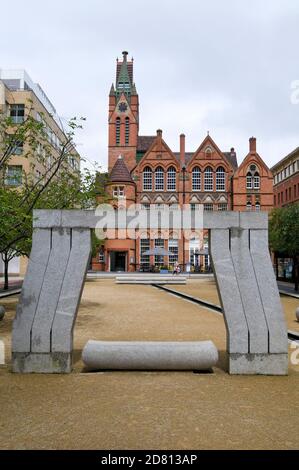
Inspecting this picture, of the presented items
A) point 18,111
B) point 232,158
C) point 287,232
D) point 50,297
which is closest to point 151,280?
point 287,232

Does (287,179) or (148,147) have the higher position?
(148,147)

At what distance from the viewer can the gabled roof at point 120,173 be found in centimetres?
5212

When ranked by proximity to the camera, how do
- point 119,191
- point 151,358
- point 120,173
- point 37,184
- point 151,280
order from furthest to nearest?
point 120,173 < point 119,191 < point 151,280 < point 37,184 < point 151,358

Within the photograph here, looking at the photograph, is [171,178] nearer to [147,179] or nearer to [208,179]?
[147,179]

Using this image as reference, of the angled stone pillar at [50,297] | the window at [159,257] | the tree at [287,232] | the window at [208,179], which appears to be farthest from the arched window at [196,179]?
the angled stone pillar at [50,297]

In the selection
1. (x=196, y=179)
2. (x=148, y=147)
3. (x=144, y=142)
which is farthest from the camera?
(x=144, y=142)

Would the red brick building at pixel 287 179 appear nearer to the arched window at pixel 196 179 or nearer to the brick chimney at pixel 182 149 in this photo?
the arched window at pixel 196 179

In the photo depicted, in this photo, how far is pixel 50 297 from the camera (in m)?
7.88

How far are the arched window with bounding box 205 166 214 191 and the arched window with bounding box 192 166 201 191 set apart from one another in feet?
3.24

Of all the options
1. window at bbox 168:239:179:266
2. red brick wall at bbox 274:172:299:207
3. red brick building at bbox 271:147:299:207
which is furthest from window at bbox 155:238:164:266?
red brick wall at bbox 274:172:299:207

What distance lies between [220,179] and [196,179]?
335 centimetres

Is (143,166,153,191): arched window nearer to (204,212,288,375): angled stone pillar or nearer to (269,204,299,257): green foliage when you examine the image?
(269,204,299,257): green foliage

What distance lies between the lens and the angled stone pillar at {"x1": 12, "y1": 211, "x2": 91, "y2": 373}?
7672 millimetres
